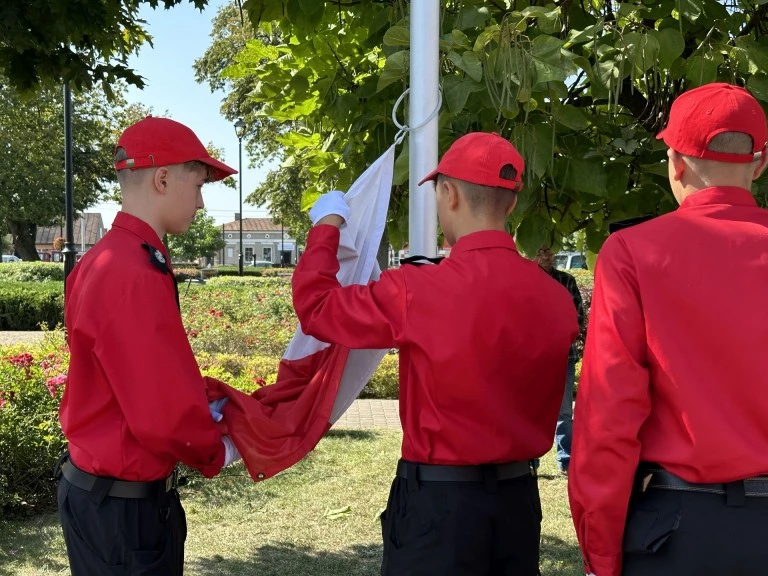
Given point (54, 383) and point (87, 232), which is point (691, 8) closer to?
point (54, 383)

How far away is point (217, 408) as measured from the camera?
272cm

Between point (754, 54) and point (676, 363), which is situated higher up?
point (754, 54)

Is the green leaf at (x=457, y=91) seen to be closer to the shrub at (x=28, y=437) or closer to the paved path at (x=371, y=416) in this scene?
the shrub at (x=28, y=437)

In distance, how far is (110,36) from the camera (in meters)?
4.72

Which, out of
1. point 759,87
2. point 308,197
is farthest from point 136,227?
point 759,87

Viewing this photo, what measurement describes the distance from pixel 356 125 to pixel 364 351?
1.24 metres

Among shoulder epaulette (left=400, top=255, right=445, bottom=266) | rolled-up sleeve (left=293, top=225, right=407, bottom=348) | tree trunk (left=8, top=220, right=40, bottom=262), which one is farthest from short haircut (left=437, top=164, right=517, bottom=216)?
tree trunk (left=8, top=220, right=40, bottom=262)

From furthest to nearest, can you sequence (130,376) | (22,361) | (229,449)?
(22,361)
(229,449)
(130,376)

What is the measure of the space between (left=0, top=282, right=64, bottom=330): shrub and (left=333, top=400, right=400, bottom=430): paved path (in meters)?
11.5

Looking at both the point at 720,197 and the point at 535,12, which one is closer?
the point at 720,197

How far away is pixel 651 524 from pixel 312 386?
4.17 feet

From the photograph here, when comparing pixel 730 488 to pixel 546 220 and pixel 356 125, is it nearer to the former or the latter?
pixel 546 220

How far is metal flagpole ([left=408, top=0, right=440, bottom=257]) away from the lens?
288 centimetres

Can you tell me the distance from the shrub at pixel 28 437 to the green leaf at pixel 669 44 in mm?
5272
